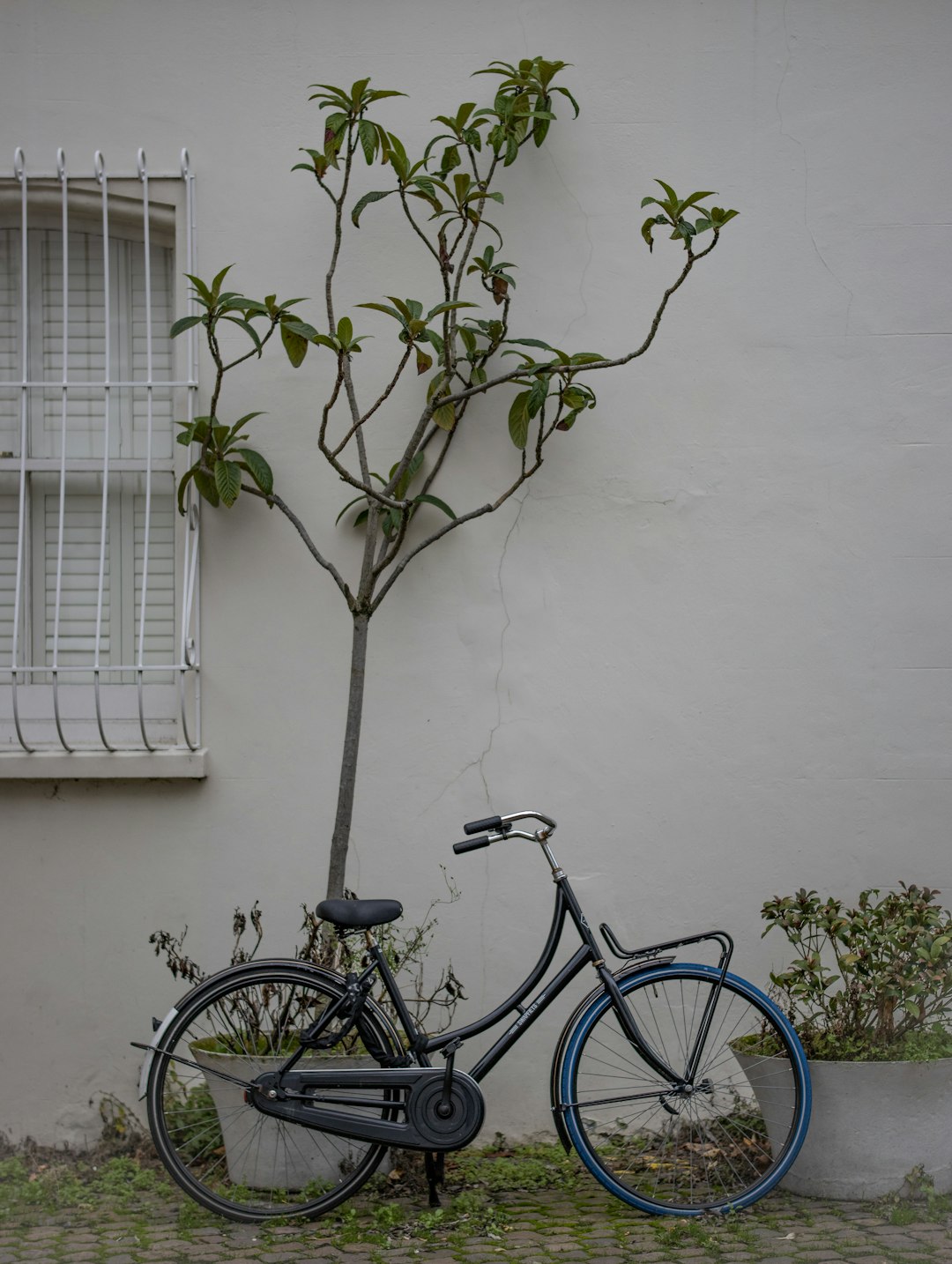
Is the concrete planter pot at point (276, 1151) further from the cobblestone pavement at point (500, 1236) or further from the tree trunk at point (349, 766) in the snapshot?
the tree trunk at point (349, 766)

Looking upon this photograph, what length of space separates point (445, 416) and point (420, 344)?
0.35m

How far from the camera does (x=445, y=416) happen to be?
3936 mm

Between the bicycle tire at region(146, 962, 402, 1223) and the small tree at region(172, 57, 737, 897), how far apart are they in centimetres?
45

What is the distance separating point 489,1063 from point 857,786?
5.39 ft

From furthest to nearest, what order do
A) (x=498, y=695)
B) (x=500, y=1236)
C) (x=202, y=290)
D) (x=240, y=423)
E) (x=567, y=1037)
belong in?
1. (x=498, y=695)
2. (x=240, y=423)
3. (x=202, y=290)
4. (x=567, y=1037)
5. (x=500, y=1236)

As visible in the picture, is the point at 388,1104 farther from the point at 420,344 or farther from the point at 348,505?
the point at 420,344

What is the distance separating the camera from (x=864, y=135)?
4.11m

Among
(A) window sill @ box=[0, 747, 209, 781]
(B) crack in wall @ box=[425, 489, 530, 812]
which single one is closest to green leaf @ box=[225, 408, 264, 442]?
(B) crack in wall @ box=[425, 489, 530, 812]

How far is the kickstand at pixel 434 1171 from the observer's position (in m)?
3.39

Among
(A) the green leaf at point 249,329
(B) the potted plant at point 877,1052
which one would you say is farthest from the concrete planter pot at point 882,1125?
(A) the green leaf at point 249,329

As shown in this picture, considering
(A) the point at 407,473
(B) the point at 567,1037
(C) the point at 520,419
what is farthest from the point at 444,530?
(B) the point at 567,1037

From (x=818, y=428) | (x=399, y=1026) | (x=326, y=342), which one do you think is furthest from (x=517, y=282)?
(x=399, y=1026)

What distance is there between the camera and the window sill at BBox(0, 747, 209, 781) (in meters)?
3.96

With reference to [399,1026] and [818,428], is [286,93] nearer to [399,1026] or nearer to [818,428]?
[818,428]
